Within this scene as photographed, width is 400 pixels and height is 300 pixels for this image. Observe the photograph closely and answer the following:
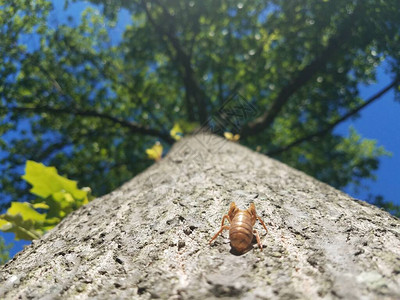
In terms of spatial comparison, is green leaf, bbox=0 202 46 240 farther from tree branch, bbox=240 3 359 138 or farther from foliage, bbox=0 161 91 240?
tree branch, bbox=240 3 359 138

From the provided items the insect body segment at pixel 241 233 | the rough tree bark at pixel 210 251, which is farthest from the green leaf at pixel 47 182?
the insect body segment at pixel 241 233

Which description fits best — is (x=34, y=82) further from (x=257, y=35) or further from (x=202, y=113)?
(x=257, y=35)

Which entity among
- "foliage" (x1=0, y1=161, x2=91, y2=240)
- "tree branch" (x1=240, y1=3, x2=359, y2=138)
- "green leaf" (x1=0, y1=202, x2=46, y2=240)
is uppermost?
"tree branch" (x1=240, y1=3, x2=359, y2=138)

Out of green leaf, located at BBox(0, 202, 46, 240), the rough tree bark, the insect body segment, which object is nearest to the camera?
the rough tree bark

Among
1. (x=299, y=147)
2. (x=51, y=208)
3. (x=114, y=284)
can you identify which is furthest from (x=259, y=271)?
(x=299, y=147)

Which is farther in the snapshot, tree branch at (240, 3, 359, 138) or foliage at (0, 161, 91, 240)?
tree branch at (240, 3, 359, 138)

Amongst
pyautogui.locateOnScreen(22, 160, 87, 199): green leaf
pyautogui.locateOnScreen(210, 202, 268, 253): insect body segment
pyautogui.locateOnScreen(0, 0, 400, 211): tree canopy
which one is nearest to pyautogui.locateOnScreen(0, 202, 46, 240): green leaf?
pyautogui.locateOnScreen(22, 160, 87, 199): green leaf

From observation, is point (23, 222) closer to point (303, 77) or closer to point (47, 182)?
point (47, 182)
